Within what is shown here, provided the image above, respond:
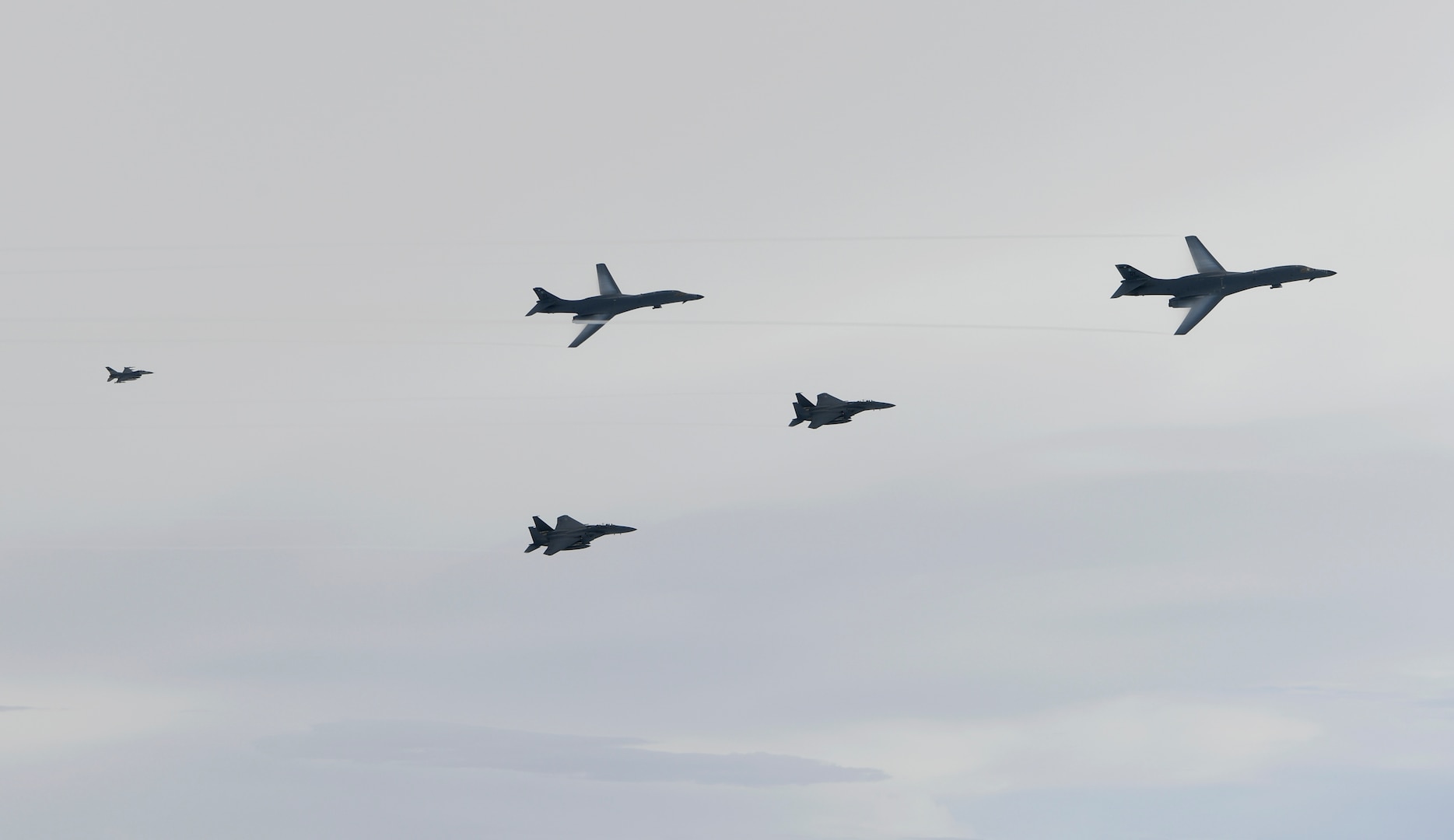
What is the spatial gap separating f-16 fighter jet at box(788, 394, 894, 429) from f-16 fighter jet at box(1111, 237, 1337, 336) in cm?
2616

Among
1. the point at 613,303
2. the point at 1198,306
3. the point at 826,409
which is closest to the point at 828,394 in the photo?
the point at 826,409

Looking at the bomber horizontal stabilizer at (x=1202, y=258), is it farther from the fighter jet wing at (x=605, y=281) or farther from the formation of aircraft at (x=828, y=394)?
the fighter jet wing at (x=605, y=281)

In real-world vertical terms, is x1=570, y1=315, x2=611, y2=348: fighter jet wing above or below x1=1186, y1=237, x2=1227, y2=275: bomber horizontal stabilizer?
below

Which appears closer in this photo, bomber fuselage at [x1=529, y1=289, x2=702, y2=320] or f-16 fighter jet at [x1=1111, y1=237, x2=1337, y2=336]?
A: f-16 fighter jet at [x1=1111, y1=237, x2=1337, y2=336]

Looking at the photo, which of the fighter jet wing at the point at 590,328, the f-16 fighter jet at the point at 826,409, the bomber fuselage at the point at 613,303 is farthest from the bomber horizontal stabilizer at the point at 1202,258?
the fighter jet wing at the point at 590,328

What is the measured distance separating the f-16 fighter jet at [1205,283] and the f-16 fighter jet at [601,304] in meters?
43.0

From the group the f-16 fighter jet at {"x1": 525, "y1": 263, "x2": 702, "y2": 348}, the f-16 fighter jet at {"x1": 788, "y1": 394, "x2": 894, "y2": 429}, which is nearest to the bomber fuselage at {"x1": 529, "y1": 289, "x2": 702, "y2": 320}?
the f-16 fighter jet at {"x1": 525, "y1": 263, "x2": 702, "y2": 348}

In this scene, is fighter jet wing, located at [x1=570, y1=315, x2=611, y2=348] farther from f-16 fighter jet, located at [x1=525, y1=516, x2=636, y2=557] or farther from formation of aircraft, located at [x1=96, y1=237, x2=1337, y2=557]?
f-16 fighter jet, located at [x1=525, y1=516, x2=636, y2=557]

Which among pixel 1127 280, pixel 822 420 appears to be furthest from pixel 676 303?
pixel 1127 280

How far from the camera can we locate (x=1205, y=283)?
501 feet

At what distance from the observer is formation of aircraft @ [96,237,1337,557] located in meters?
152

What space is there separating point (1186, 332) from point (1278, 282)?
11.2 m

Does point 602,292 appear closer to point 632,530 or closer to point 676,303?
point 676,303

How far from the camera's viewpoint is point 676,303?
161500 mm
